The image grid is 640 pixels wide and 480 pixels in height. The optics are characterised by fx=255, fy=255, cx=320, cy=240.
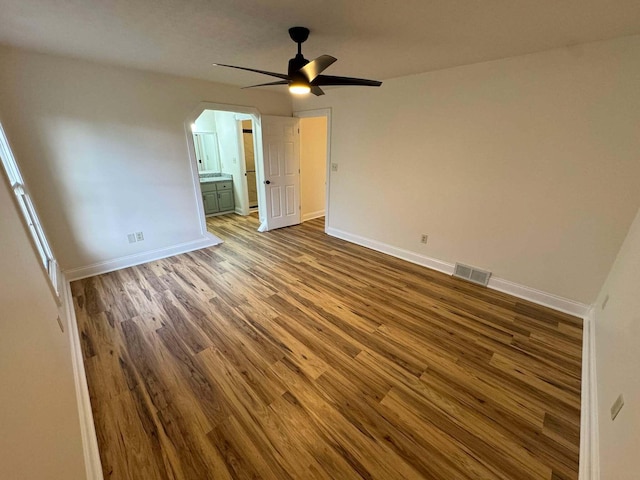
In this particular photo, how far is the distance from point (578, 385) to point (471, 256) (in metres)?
1.63

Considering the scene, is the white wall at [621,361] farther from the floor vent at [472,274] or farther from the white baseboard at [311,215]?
the white baseboard at [311,215]

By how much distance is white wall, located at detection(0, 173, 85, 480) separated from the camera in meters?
0.68

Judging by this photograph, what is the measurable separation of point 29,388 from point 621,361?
9.09 feet

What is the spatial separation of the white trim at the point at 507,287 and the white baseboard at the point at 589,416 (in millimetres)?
342

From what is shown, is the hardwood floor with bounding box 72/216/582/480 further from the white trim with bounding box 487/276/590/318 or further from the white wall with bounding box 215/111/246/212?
the white wall with bounding box 215/111/246/212

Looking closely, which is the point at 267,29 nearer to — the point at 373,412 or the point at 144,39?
the point at 144,39

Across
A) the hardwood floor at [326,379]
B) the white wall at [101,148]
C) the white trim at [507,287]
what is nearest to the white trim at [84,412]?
the hardwood floor at [326,379]

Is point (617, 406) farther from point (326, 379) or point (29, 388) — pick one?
point (29, 388)

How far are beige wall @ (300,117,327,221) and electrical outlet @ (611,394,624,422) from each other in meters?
4.93

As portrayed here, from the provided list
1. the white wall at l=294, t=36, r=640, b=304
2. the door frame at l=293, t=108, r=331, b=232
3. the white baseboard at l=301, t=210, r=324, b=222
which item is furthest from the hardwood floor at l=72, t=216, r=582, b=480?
the white baseboard at l=301, t=210, r=324, b=222

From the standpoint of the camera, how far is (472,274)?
3.24m

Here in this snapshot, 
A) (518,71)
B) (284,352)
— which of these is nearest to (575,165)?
(518,71)

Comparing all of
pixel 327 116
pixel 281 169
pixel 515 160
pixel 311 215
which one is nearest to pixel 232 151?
pixel 281 169

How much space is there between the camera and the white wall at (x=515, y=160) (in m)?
2.20
